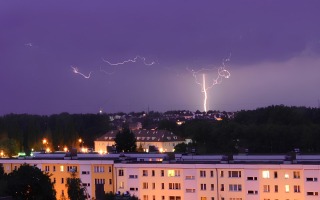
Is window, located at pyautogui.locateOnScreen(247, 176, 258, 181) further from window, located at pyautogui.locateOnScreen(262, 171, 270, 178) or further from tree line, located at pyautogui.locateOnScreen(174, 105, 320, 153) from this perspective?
tree line, located at pyautogui.locateOnScreen(174, 105, 320, 153)

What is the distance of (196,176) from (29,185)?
33.1 ft

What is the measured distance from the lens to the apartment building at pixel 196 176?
94.7 ft

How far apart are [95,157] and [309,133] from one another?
905 inches

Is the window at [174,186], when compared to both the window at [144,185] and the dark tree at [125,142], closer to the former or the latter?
the window at [144,185]

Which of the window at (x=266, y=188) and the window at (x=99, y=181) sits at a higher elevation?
the window at (x=99, y=181)

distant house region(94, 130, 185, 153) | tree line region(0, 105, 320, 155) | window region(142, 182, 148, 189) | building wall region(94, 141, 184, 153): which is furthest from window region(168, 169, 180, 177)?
distant house region(94, 130, 185, 153)

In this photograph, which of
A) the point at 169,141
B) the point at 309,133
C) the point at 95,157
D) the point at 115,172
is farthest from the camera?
the point at 169,141

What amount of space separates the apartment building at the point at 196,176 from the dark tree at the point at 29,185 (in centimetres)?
887

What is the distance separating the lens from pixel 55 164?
113ft

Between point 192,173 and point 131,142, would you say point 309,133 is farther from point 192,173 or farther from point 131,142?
point 192,173

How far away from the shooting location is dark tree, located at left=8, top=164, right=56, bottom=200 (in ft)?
74.7

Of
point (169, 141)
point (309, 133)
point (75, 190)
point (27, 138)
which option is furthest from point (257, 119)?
point (75, 190)

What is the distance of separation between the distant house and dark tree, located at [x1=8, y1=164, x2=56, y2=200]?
44098mm

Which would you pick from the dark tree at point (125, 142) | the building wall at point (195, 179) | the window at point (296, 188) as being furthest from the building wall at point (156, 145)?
the window at point (296, 188)
